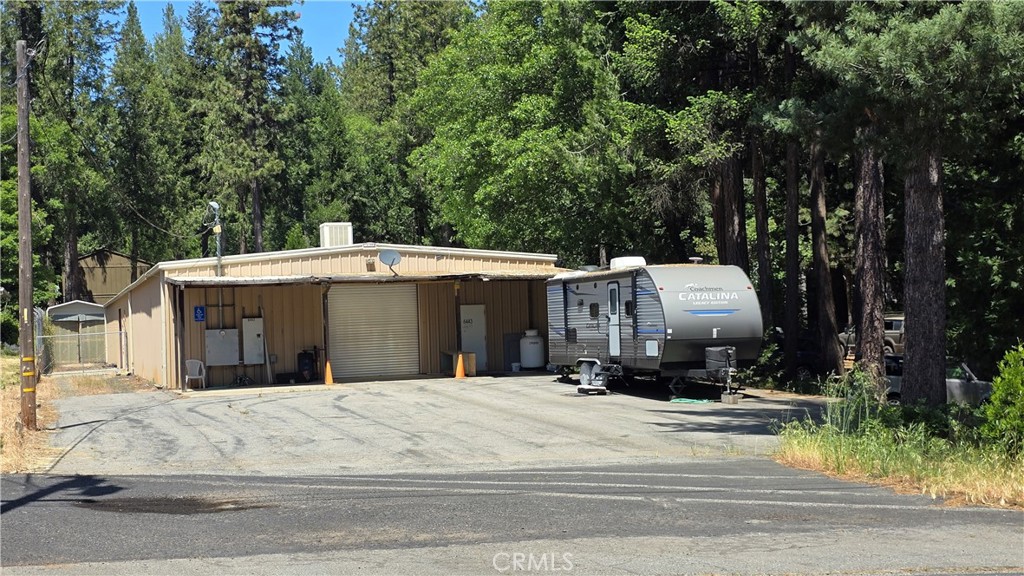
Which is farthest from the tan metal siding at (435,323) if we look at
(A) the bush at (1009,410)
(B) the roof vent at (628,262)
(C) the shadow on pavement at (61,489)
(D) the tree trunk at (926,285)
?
(A) the bush at (1009,410)

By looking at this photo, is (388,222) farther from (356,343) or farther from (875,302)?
(875,302)

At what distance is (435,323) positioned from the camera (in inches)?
1185

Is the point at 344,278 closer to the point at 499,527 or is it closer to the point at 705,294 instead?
the point at 705,294

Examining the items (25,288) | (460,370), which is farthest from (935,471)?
(460,370)

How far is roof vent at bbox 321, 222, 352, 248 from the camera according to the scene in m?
30.2

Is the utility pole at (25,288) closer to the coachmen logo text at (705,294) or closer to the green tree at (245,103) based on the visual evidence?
the coachmen logo text at (705,294)

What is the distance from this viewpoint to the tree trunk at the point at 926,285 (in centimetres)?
1504

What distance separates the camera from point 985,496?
33.6 ft

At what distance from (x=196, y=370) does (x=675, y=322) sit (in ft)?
43.4

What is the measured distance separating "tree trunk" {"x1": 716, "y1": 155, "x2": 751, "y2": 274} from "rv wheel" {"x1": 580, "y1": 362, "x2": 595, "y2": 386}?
5.94m

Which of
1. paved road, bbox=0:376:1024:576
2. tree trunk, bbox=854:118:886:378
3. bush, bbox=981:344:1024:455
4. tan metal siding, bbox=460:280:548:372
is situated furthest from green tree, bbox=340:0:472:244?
bush, bbox=981:344:1024:455

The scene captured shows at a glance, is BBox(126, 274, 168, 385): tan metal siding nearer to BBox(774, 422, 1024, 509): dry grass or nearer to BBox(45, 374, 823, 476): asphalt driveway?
BBox(45, 374, 823, 476): asphalt driveway

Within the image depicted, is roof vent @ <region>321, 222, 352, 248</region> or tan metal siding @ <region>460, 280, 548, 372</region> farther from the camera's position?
tan metal siding @ <region>460, 280, 548, 372</region>

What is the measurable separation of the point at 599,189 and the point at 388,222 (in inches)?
1147
